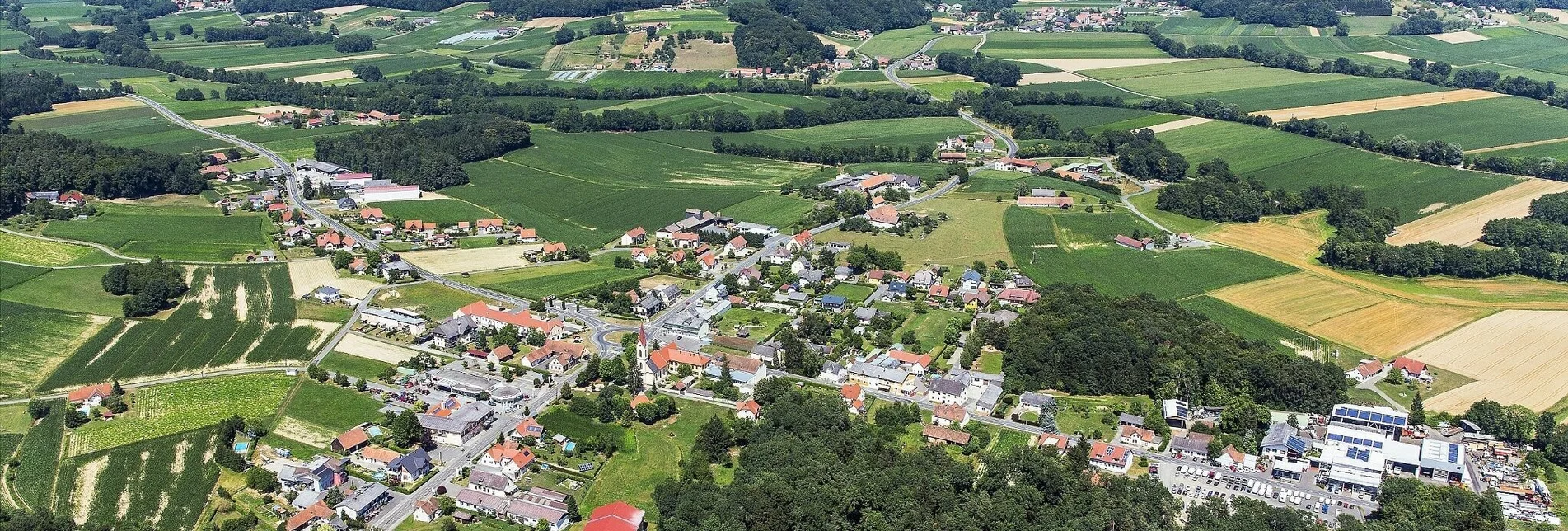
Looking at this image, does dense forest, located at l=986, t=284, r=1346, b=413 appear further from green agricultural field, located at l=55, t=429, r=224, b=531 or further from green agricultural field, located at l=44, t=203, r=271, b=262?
green agricultural field, located at l=44, t=203, r=271, b=262

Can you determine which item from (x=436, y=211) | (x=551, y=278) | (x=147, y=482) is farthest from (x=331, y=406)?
(x=436, y=211)

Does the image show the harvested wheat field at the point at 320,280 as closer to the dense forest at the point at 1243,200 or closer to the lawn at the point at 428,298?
the lawn at the point at 428,298

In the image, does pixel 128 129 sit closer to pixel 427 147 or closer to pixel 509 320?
pixel 427 147

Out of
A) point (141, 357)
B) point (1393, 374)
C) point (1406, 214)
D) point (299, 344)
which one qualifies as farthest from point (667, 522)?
point (1406, 214)

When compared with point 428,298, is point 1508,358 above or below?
below

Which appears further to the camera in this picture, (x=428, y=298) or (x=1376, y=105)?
(x=1376, y=105)

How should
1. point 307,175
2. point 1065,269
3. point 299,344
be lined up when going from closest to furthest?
point 299,344, point 1065,269, point 307,175

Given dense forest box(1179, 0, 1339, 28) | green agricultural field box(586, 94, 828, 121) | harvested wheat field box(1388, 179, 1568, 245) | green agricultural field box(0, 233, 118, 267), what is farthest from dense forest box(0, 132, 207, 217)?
dense forest box(1179, 0, 1339, 28)

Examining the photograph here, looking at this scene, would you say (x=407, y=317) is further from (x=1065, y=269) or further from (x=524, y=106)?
(x=524, y=106)
